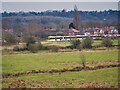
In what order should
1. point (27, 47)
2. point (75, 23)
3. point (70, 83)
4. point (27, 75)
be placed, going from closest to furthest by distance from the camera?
point (70, 83)
point (27, 75)
point (27, 47)
point (75, 23)

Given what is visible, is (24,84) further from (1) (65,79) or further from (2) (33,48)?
(2) (33,48)

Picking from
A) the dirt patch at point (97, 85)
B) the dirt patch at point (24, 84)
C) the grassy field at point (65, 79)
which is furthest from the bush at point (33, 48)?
the dirt patch at point (97, 85)

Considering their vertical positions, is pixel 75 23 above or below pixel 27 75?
above

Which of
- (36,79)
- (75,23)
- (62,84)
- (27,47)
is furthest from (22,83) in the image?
(75,23)

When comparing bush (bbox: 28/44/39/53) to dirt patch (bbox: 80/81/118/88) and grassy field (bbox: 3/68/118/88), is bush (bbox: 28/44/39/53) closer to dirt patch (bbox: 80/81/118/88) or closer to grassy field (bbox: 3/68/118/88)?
grassy field (bbox: 3/68/118/88)

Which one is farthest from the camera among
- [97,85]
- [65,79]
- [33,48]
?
[33,48]

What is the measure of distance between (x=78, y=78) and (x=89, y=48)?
30128 millimetres

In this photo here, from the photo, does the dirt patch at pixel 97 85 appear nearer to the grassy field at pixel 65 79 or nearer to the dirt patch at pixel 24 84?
the grassy field at pixel 65 79

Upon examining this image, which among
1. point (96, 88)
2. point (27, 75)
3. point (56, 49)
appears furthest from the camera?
point (56, 49)

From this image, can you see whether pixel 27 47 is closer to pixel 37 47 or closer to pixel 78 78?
pixel 37 47

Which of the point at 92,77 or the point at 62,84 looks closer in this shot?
the point at 62,84

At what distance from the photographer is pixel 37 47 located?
160ft

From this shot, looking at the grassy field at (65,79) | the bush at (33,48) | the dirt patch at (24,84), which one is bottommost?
the dirt patch at (24,84)

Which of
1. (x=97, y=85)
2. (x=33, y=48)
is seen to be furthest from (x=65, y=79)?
(x=33, y=48)
